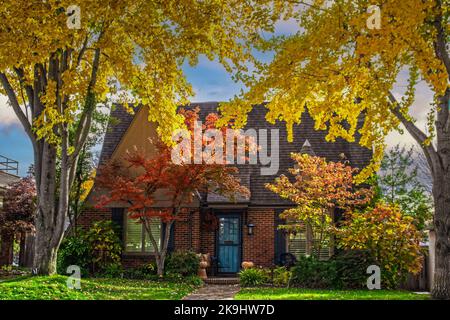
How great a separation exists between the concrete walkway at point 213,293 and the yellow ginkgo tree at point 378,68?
4.59 metres

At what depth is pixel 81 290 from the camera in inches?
541

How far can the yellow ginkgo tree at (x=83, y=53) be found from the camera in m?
13.2

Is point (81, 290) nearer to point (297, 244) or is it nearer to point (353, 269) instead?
point (353, 269)

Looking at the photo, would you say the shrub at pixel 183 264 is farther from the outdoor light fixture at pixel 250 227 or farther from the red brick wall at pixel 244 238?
the outdoor light fixture at pixel 250 227

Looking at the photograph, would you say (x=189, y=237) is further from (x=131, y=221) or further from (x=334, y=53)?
(x=334, y=53)

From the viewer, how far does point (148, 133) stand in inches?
889

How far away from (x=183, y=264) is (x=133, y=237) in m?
3.33

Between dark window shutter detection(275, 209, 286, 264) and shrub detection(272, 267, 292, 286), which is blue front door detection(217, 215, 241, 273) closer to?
dark window shutter detection(275, 209, 286, 264)

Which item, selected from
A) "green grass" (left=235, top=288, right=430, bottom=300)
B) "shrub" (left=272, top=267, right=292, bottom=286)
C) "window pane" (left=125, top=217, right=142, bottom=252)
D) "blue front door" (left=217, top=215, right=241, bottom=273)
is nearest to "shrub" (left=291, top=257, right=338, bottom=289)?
"shrub" (left=272, top=267, right=292, bottom=286)

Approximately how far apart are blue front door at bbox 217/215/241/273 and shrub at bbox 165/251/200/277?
91.1 inches

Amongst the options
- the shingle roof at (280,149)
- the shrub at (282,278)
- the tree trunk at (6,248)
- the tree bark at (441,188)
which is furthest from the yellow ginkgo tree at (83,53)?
the tree trunk at (6,248)

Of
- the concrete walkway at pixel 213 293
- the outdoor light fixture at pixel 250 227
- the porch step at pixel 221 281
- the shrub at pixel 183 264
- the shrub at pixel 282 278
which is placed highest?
the outdoor light fixture at pixel 250 227

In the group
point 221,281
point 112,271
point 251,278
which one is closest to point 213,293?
point 251,278

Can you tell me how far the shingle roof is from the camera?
22.8 metres
